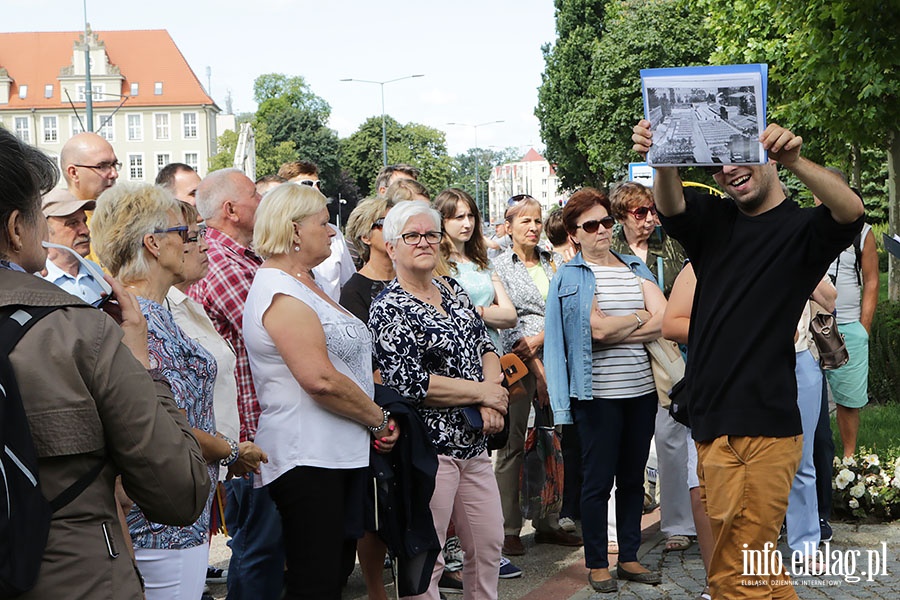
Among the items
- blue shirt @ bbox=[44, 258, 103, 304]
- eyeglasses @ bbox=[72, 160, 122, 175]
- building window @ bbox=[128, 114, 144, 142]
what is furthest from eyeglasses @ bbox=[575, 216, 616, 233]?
building window @ bbox=[128, 114, 144, 142]

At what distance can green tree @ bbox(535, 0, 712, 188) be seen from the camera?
138ft

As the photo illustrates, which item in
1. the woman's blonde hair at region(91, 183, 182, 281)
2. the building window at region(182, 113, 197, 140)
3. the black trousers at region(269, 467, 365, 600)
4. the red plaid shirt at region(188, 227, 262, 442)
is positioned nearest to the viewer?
the woman's blonde hair at region(91, 183, 182, 281)

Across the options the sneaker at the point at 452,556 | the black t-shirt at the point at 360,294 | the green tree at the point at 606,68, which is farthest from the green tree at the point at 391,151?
the black t-shirt at the point at 360,294

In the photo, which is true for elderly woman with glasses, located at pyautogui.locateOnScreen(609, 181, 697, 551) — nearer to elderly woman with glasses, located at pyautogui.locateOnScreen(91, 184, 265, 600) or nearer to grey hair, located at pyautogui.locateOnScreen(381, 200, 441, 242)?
grey hair, located at pyautogui.locateOnScreen(381, 200, 441, 242)

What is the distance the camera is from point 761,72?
3.77 metres

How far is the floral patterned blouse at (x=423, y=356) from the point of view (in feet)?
15.8

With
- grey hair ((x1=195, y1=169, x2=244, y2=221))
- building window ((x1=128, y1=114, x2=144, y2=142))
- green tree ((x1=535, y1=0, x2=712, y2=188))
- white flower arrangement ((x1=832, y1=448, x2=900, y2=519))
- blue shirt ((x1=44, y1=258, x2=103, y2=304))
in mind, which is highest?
building window ((x1=128, y1=114, x2=144, y2=142))

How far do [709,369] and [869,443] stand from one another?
5353mm

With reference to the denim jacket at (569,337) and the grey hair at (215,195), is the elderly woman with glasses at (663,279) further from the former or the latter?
the grey hair at (215,195)

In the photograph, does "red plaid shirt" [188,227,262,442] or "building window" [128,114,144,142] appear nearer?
"red plaid shirt" [188,227,262,442]

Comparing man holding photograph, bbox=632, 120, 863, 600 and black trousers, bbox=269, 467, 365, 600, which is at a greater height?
man holding photograph, bbox=632, 120, 863, 600

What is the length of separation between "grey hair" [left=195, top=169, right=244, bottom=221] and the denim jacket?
196 centimetres

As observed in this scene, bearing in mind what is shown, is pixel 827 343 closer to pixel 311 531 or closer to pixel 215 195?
pixel 311 531

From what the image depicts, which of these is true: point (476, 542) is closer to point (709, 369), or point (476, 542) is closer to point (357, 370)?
point (357, 370)
